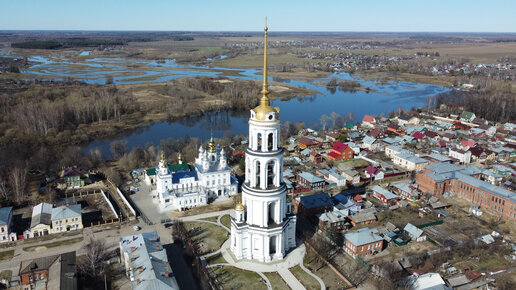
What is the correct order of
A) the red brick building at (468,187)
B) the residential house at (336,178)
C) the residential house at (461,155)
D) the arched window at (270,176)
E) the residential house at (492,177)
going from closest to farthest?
the arched window at (270,176)
the red brick building at (468,187)
the residential house at (492,177)
the residential house at (336,178)
the residential house at (461,155)

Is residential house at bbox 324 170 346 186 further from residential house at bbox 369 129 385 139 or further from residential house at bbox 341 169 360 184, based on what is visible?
residential house at bbox 369 129 385 139

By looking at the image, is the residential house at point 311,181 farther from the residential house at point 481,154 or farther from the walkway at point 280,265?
the residential house at point 481,154

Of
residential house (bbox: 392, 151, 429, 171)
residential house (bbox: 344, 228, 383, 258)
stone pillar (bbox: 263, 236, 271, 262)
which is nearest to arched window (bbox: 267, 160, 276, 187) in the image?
stone pillar (bbox: 263, 236, 271, 262)

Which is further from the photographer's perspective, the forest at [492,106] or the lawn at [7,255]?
the forest at [492,106]

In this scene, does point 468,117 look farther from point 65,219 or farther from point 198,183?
point 65,219

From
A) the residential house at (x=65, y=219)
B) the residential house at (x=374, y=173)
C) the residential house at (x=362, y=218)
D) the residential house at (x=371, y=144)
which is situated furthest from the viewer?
the residential house at (x=371, y=144)

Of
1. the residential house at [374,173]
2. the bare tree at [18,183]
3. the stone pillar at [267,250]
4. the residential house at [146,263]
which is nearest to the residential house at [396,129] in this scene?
the residential house at [374,173]
